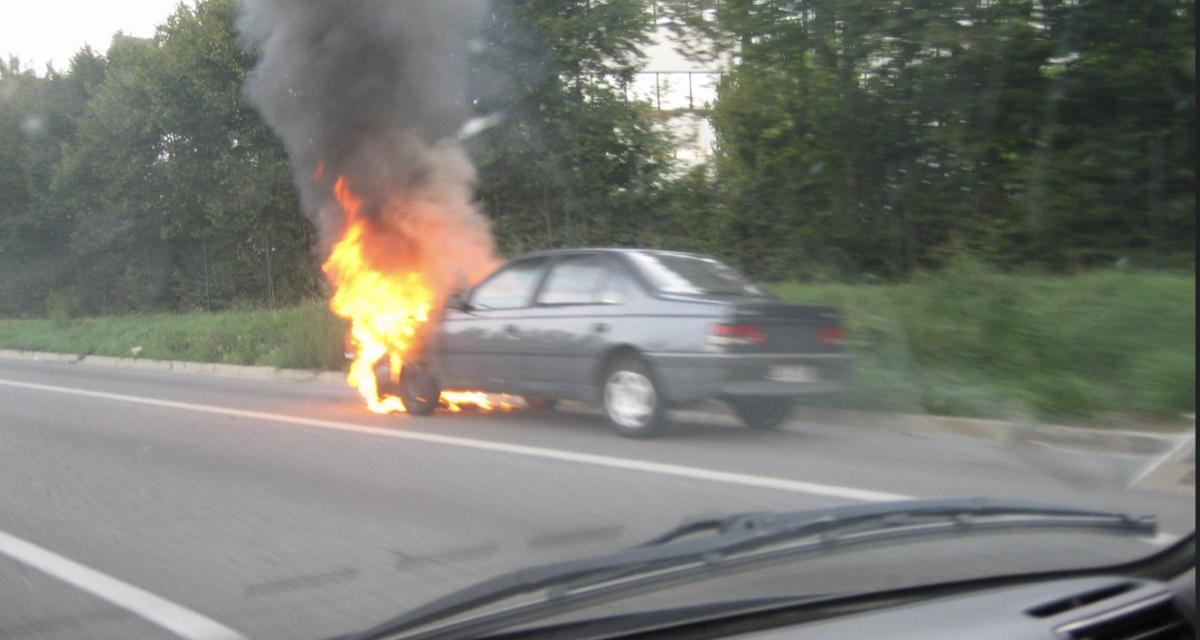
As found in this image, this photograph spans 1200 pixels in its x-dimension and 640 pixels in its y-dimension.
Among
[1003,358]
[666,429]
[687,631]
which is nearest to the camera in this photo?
[687,631]

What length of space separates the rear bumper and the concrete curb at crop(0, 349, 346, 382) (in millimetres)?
8218

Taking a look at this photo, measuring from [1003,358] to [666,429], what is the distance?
11.6 ft

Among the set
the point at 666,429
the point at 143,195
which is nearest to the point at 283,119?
the point at 666,429

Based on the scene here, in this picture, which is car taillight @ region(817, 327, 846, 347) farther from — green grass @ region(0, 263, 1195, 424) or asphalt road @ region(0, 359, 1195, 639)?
green grass @ region(0, 263, 1195, 424)

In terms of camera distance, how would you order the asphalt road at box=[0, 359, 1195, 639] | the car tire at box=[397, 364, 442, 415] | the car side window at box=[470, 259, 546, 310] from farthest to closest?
the car tire at box=[397, 364, 442, 415]
the car side window at box=[470, 259, 546, 310]
the asphalt road at box=[0, 359, 1195, 639]

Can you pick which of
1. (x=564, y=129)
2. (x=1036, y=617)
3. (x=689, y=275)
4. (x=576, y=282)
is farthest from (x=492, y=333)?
(x=564, y=129)

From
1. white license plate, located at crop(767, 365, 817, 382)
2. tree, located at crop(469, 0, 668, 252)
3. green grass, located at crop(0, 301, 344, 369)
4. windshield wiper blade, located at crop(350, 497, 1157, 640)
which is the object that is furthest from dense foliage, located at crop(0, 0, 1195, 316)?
windshield wiper blade, located at crop(350, 497, 1157, 640)

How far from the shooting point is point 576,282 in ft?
31.6

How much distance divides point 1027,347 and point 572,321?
422cm

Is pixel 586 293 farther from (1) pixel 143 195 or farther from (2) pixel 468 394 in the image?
(1) pixel 143 195

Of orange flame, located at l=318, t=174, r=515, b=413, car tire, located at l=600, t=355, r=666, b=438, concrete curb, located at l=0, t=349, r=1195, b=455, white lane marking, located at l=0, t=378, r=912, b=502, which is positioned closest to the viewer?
white lane marking, located at l=0, t=378, r=912, b=502

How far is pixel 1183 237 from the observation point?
35.0ft

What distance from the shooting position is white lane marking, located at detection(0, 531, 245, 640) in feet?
13.4

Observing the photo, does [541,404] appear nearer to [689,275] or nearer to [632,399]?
[632,399]
